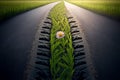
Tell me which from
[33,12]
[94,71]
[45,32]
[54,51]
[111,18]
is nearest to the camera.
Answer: [94,71]

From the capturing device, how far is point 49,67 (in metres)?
1.29

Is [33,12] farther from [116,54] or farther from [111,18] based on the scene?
[116,54]

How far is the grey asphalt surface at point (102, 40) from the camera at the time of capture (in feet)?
4.22

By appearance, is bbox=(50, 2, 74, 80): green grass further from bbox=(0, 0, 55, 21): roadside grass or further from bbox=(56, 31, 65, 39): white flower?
bbox=(0, 0, 55, 21): roadside grass

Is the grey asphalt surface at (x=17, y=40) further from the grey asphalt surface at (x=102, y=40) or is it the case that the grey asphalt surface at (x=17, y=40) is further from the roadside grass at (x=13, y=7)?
the grey asphalt surface at (x=102, y=40)

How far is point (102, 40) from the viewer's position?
145 cm

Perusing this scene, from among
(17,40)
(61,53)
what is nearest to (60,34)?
(61,53)

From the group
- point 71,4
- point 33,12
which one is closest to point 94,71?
point 71,4

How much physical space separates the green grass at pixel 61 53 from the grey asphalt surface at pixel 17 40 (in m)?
0.12

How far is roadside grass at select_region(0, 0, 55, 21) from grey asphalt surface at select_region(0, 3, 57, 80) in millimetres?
28

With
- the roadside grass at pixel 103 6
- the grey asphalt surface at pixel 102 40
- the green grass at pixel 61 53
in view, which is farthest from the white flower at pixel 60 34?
the roadside grass at pixel 103 6

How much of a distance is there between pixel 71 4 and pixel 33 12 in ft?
0.82

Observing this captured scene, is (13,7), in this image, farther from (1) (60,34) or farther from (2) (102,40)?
(2) (102,40)

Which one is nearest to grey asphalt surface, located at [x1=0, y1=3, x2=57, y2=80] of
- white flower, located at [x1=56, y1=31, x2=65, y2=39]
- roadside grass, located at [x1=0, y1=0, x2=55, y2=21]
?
roadside grass, located at [x1=0, y1=0, x2=55, y2=21]
